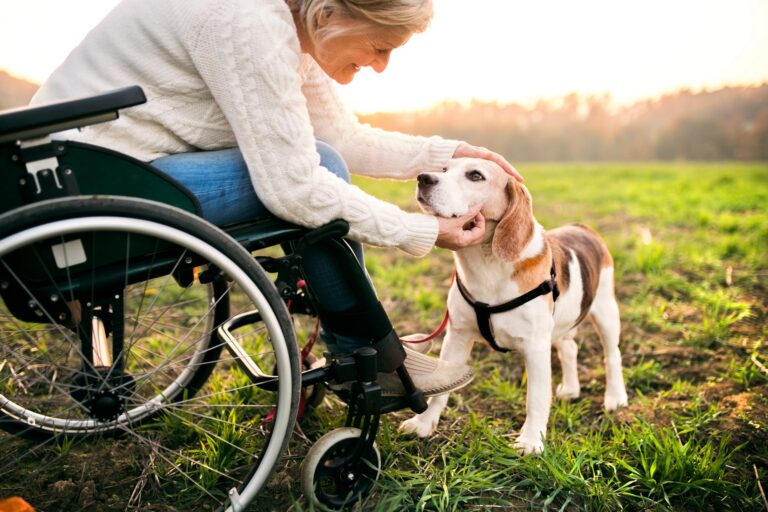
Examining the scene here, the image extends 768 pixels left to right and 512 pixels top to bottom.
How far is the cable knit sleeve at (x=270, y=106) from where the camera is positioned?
1.70 meters

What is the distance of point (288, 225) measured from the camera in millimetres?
1907

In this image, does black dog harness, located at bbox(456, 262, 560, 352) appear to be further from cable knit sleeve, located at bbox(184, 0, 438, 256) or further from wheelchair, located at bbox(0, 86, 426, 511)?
cable knit sleeve, located at bbox(184, 0, 438, 256)

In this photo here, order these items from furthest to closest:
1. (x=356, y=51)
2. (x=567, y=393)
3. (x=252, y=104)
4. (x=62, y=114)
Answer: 1. (x=567, y=393)
2. (x=356, y=51)
3. (x=252, y=104)
4. (x=62, y=114)

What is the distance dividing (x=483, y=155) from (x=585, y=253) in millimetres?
861


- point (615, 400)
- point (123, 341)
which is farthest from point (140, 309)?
point (615, 400)

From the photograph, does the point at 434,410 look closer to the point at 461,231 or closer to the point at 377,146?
the point at 461,231

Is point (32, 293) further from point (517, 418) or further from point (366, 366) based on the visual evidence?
point (517, 418)

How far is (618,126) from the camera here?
1238 inches

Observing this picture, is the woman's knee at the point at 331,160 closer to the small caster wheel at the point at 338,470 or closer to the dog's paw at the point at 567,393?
the small caster wheel at the point at 338,470

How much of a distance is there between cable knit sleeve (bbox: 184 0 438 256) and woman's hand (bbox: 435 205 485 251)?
423 mm

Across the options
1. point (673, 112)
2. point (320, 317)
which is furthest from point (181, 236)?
point (673, 112)

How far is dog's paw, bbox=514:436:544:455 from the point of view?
2.37m

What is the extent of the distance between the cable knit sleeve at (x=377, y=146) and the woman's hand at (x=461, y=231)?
323 mm

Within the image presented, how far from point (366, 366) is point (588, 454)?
3.48 ft
